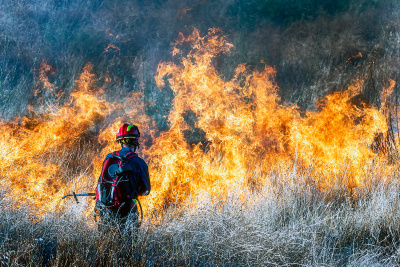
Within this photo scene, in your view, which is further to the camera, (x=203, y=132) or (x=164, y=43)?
(x=164, y=43)

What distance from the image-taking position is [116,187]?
4.47m

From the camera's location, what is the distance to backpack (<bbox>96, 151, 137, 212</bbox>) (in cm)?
446

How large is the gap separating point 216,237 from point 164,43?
1392 cm

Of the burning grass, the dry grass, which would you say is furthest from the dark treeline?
the dry grass

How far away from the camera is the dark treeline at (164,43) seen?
49.5 ft

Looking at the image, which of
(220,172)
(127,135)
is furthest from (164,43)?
(127,135)

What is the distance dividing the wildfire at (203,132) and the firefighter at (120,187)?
4.46m

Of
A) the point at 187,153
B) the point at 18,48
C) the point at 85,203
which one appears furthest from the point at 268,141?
the point at 18,48

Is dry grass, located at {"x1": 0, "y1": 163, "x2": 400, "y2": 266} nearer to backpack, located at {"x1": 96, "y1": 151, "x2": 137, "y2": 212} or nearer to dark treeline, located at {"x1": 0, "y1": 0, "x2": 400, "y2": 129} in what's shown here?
backpack, located at {"x1": 96, "y1": 151, "x2": 137, "y2": 212}

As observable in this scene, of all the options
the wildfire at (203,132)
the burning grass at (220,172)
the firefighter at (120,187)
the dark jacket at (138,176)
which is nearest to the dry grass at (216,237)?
the burning grass at (220,172)

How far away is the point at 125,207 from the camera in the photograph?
14.9ft

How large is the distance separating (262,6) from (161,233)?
15880mm

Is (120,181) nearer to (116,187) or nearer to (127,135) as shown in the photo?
(116,187)

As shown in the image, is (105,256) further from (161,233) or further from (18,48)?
(18,48)
